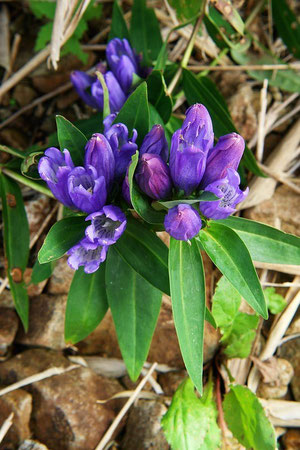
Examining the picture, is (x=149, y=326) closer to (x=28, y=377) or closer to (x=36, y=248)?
(x=28, y=377)

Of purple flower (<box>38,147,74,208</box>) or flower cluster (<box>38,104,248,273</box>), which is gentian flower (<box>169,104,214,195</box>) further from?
purple flower (<box>38,147,74,208</box>)

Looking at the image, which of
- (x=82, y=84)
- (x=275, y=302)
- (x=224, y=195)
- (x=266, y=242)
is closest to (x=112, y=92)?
(x=82, y=84)

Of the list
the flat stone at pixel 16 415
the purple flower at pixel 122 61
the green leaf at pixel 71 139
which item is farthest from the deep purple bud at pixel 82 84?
the flat stone at pixel 16 415

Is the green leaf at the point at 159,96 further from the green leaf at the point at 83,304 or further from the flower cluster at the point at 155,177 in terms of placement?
the green leaf at the point at 83,304

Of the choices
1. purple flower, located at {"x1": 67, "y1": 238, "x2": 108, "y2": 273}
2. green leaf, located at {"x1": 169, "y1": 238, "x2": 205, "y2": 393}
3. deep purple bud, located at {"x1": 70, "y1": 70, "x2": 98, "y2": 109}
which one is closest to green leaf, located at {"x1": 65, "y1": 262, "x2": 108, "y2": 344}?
purple flower, located at {"x1": 67, "y1": 238, "x2": 108, "y2": 273}

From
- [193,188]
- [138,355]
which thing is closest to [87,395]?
[138,355]

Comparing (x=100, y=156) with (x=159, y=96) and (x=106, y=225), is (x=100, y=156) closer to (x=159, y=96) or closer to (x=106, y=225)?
(x=106, y=225)

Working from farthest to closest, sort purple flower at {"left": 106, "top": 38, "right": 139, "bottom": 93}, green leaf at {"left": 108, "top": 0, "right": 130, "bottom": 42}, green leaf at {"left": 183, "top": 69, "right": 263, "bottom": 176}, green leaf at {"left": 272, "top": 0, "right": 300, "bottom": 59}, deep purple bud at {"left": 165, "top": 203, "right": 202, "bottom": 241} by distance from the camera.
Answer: green leaf at {"left": 272, "top": 0, "right": 300, "bottom": 59} → green leaf at {"left": 108, "top": 0, "right": 130, "bottom": 42} → green leaf at {"left": 183, "top": 69, "right": 263, "bottom": 176} → purple flower at {"left": 106, "top": 38, "right": 139, "bottom": 93} → deep purple bud at {"left": 165, "top": 203, "right": 202, "bottom": 241}
